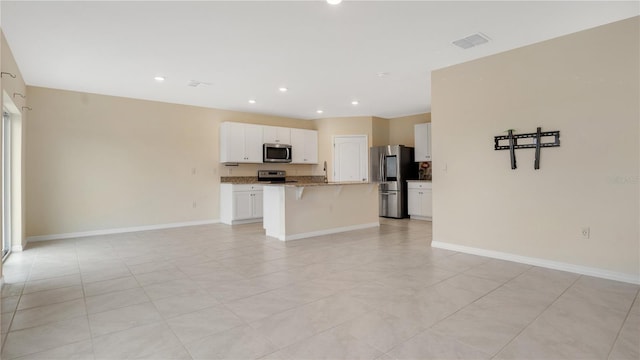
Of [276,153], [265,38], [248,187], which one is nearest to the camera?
[265,38]

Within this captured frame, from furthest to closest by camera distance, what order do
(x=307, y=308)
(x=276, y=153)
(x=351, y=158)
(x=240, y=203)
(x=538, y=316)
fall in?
(x=351, y=158) < (x=276, y=153) < (x=240, y=203) < (x=307, y=308) < (x=538, y=316)

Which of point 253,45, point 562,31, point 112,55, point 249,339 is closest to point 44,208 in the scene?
point 112,55

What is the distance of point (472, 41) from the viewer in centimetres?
359

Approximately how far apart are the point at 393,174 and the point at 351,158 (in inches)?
45.6

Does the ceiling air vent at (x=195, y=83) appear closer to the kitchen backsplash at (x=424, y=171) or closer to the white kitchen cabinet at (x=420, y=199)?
the white kitchen cabinet at (x=420, y=199)

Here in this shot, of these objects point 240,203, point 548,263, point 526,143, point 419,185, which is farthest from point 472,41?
point 240,203

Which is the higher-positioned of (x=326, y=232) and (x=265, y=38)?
(x=265, y=38)

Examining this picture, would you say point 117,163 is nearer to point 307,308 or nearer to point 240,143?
point 240,143

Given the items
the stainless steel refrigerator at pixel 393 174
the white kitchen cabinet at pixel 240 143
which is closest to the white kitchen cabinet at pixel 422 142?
the stainless steel refrigerator at pixel 393 174

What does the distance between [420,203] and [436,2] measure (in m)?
5.21

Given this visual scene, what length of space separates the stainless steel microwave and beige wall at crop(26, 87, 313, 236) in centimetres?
101

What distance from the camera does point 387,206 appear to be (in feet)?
25.8

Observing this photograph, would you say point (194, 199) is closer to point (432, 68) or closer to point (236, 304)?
point (236, 304)

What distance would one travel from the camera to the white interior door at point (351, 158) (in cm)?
826
